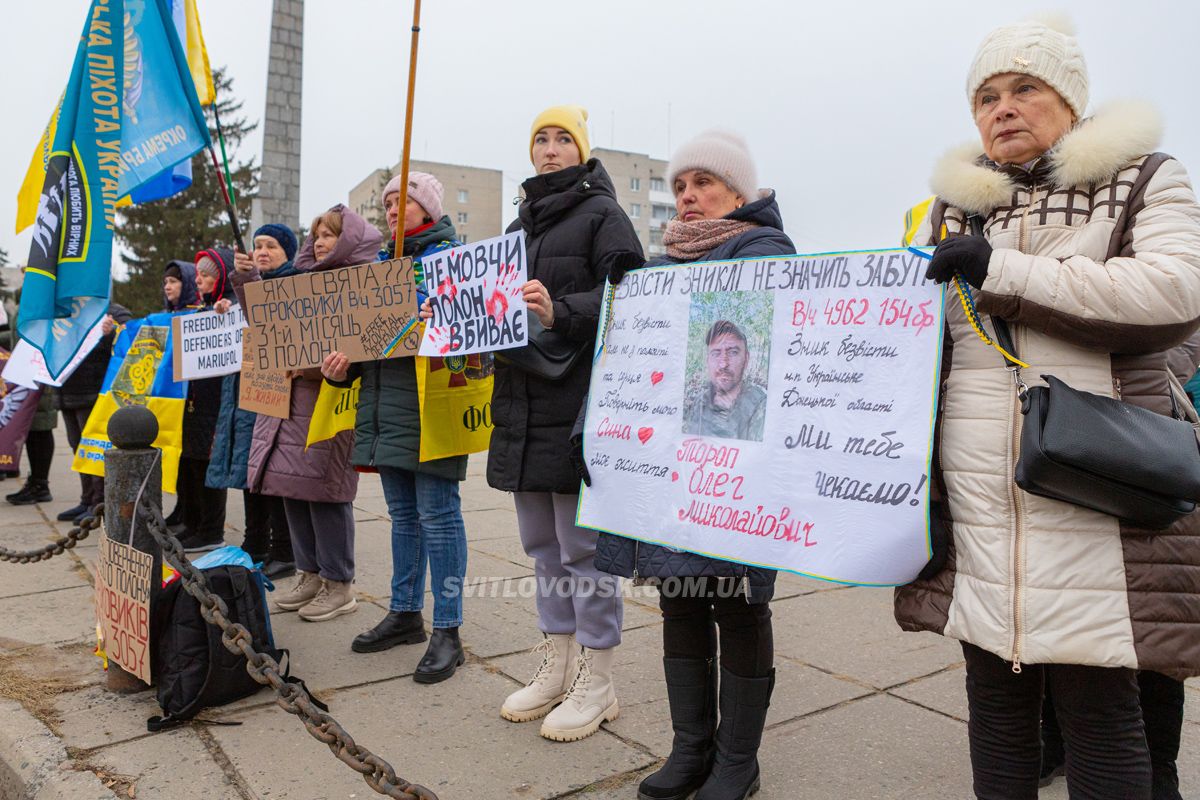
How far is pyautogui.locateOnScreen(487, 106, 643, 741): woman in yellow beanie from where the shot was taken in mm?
3076

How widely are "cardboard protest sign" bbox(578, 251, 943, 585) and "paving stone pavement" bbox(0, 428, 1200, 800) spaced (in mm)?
868

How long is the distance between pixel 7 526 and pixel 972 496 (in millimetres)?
7292

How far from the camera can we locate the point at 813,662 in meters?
3.82

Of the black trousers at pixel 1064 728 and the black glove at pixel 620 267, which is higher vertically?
the black glove at pixel 620 267

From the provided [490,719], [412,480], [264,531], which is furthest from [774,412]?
[264,531]

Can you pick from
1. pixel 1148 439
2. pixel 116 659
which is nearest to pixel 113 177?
pixel 116 659

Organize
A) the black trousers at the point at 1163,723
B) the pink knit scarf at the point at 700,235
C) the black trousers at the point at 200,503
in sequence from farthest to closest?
the black trousers at the point at 200,503 < the pink knit scarf at the point at 700,235 < the black trousers at the point at 1163,723

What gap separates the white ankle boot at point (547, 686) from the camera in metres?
3.21

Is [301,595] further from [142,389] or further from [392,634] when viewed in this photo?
[142,389]

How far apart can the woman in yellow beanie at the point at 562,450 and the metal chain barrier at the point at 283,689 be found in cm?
83

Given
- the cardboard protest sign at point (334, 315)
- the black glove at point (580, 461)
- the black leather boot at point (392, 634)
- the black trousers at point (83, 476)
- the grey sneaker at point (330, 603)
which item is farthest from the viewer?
the black trousers at point (83, 476)

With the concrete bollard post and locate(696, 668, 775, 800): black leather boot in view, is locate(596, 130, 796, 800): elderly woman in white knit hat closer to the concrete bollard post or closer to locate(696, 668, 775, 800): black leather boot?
locate(696, 668, 775, 800): black leather boot

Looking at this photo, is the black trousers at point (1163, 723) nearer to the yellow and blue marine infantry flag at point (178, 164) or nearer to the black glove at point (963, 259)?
the black glove at point (963, 259)

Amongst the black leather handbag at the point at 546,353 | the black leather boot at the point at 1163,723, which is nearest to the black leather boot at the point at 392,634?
the black leather handbag at the point at 546,353
